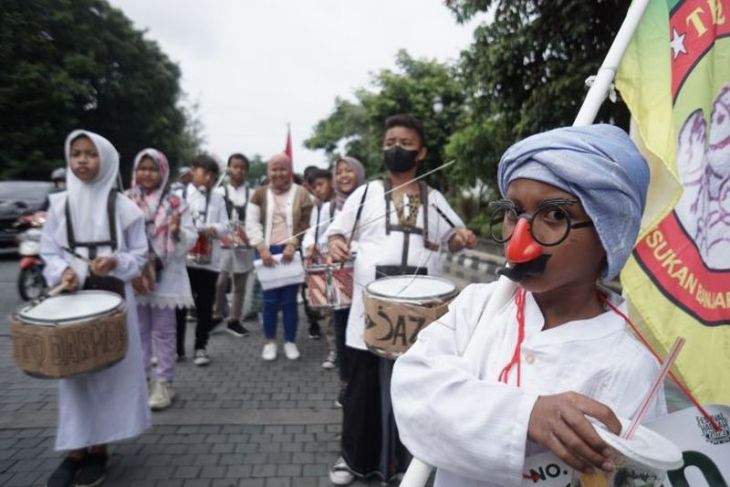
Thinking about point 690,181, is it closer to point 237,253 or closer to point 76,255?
point 76,255

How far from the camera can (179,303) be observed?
4242 millimetres

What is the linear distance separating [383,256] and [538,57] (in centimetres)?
628

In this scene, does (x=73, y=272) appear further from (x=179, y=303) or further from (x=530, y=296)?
(x=530, y=296)

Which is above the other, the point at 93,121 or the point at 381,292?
the point at 93,121

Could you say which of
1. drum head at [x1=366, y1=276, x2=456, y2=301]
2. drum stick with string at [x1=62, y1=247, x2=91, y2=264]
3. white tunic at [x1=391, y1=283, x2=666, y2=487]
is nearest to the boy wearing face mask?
drum head at [x1=366, y1=276, x2=456, y2=301]

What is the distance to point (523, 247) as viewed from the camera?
3.67 feet

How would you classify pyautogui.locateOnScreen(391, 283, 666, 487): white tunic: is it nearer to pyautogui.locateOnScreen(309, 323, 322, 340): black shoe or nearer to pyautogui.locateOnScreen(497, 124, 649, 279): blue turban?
pyautogui.locateOnScreen(497, 124, 649, 279): blue turban

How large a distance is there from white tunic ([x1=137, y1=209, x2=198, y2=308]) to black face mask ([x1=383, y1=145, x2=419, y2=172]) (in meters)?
2.34

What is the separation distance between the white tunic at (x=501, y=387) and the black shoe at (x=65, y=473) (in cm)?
260

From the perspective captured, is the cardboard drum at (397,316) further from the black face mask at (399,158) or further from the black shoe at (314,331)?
the black shoe at (314,331)

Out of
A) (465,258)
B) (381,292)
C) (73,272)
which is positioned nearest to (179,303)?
(73,272)

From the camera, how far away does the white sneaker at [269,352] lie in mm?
5344

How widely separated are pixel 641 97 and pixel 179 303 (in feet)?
12.4

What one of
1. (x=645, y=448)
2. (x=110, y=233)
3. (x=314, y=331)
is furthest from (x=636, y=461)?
(x=314, y=331)
